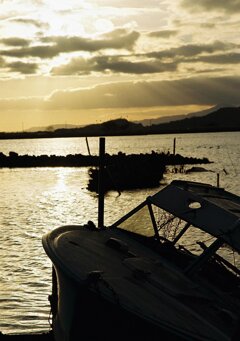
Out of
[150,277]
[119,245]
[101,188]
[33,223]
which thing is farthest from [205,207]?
[33,223]

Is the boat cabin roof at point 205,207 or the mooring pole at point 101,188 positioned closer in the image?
the boat cabin roof at point 205,207

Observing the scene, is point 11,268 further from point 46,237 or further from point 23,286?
point 46,237

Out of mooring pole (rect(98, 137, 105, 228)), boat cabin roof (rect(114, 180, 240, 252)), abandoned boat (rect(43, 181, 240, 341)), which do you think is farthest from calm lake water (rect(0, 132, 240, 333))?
boat cabin roof (rect(114, 180, 240, 252))

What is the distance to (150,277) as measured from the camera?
26.7 feet

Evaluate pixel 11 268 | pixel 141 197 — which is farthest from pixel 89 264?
pixel 141 197

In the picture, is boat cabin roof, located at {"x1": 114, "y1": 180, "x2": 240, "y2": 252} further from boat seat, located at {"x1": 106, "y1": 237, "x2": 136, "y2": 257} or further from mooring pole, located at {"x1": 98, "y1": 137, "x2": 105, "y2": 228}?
mooring pole, located at {"x1": 98, "y1": 137, "x2": 105, "y2": 228}

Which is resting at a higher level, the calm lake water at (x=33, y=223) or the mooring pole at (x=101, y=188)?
the mooring pole at (x=101, y=188)

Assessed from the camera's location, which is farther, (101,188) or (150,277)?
(101,188)

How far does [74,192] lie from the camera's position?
1797 inches

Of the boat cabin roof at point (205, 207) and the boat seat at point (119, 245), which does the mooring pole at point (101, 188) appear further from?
the boat seat at point (119, 245)

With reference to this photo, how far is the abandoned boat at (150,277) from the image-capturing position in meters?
6.87

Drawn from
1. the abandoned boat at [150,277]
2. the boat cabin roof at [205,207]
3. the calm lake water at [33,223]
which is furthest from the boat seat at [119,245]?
the calm lake water at [33,223]

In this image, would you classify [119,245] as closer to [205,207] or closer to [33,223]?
[205,207]

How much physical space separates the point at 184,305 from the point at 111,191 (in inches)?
1501
